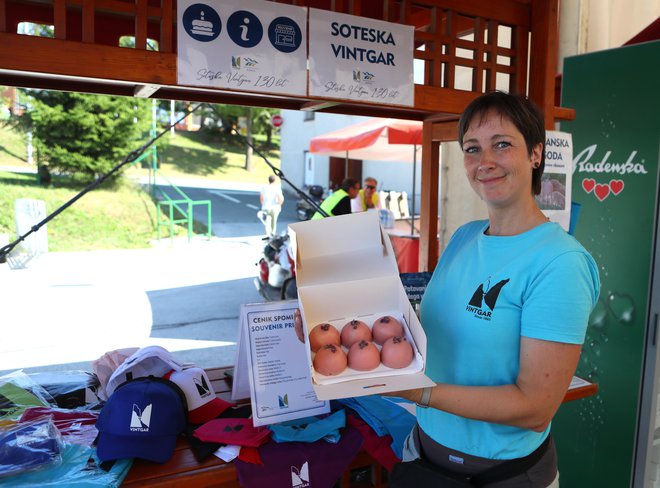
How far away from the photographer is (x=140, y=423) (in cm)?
177

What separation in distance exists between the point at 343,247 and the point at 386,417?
0.71m

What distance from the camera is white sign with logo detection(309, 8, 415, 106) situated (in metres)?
2.22

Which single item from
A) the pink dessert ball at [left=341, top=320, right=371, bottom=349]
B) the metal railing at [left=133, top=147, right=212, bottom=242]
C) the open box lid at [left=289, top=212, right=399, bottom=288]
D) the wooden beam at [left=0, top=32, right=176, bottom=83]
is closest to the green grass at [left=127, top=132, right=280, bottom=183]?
the metal railing at [left=133, top=147, right=212, bottom=242]

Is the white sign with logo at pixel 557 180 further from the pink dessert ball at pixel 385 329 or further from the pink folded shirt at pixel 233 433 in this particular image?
the pink folded shirt at pixel 233 433

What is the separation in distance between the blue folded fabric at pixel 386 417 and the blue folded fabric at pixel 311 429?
0.09m

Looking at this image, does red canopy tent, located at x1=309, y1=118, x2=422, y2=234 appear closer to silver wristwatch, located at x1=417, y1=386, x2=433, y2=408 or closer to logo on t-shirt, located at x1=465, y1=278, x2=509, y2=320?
logo on t-shirt, located at x1=465, y1=278, x2=509, y2=320

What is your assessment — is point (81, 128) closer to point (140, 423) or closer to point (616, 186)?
point (616, 186)

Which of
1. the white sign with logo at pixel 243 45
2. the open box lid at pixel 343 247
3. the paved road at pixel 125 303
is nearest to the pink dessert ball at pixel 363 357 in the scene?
the open box lid at pixel 343 247

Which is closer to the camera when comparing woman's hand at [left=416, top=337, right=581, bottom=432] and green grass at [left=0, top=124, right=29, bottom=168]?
woman's hand at [left=416, top=337, right=581, bottom=432]

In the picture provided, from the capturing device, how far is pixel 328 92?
2.25 meters

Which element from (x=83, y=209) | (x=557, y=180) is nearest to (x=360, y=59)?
(x=557, y=180)

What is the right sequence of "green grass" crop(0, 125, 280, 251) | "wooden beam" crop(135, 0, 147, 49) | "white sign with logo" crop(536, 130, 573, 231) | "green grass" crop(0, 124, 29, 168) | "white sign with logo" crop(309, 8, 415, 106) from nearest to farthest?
1. "wooden beam" crop(135, 0, 147, 49)
2. "white sign with logo" crop(309, 8, 415, 106)
3. "white sign with logo" crop(536, 130, 573, 231)
4. "green grass" crop(0, 125, 280, 251)
5. "green grass" crop(0, 124, 29, 168)

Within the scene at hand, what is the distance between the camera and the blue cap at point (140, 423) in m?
1.75

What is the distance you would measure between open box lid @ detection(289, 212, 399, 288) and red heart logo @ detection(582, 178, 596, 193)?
1.86 meters
